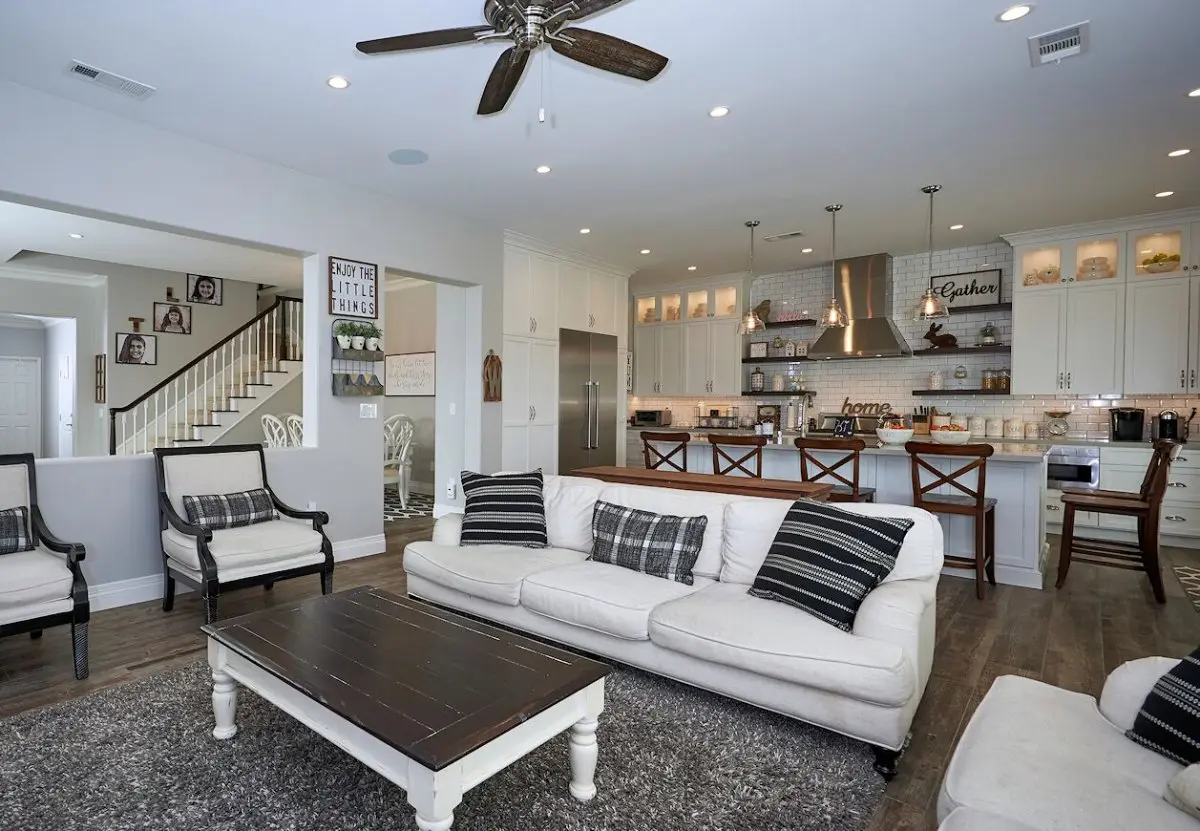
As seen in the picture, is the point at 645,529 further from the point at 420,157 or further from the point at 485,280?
the point at 485,280

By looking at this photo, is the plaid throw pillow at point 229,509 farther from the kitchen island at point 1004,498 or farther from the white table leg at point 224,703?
the kitchen island at point 1004,498

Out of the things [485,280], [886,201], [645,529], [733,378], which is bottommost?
[645,529]

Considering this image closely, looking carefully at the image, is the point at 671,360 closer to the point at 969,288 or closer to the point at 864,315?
the point at 864,315

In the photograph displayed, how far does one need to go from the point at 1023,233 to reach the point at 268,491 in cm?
682

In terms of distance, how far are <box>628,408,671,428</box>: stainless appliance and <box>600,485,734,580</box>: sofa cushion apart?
513 centimetres

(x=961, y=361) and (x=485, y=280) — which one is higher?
(x=485, y=280)

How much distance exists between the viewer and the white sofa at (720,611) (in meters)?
2.07

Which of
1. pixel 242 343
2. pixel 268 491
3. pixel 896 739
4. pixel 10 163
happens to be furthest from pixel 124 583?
pixel 242 343

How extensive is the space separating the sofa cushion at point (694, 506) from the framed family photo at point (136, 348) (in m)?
7.49

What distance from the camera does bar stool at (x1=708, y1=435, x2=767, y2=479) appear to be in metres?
4.82

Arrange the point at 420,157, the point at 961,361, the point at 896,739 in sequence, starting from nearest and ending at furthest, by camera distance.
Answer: the point at 896,739
the point at 420,157
the point at 961,361

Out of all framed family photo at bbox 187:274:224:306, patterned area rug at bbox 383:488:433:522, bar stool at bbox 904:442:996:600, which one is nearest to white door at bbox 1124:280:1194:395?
bar stool at bbox 904:442:996:600

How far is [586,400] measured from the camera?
700 centimetres

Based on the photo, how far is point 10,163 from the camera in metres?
3.24
